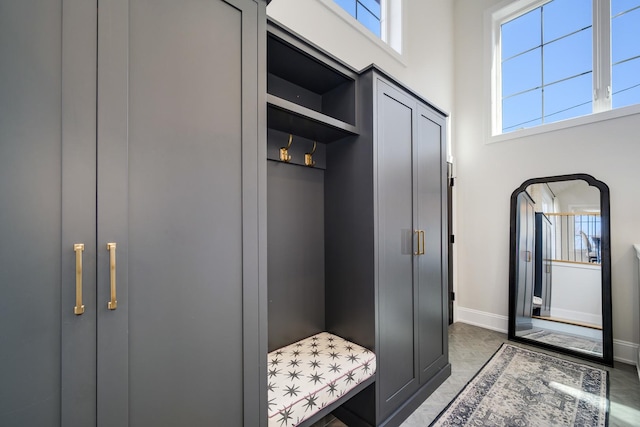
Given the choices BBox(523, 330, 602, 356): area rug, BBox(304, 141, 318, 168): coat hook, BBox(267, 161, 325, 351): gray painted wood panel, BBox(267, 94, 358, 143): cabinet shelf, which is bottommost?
BBox(523, 330, 602, 356): area rug

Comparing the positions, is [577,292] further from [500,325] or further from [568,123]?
[568,123]

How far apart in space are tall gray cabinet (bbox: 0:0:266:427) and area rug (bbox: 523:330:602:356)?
312 centimetres

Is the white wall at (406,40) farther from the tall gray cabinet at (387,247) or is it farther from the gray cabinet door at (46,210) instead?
the gray cabinet door at (46,210)

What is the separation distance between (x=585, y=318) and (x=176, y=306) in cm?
362

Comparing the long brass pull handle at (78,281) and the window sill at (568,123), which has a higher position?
the window sill at (568,123)

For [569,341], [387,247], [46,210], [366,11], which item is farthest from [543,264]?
[46,210]

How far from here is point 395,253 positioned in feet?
5.61

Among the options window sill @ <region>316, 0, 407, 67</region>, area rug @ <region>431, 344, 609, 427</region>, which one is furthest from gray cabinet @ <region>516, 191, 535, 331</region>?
window sill @ <region>316, 0, 407, 67</region>

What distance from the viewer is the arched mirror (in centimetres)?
253

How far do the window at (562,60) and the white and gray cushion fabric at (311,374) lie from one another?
10.7 feet

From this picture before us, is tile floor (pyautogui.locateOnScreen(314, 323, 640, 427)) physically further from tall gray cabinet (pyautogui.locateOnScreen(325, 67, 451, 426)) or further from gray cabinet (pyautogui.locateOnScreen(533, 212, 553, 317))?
gray cabinet (pyautogui.locateOnScreen(533, 212, 553, 317))

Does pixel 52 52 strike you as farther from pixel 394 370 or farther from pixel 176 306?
pixel 394 370

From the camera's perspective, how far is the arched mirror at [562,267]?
2.53m

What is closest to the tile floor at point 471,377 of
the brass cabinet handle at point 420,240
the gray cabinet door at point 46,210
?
the brass cabinet handle at point 420,240
